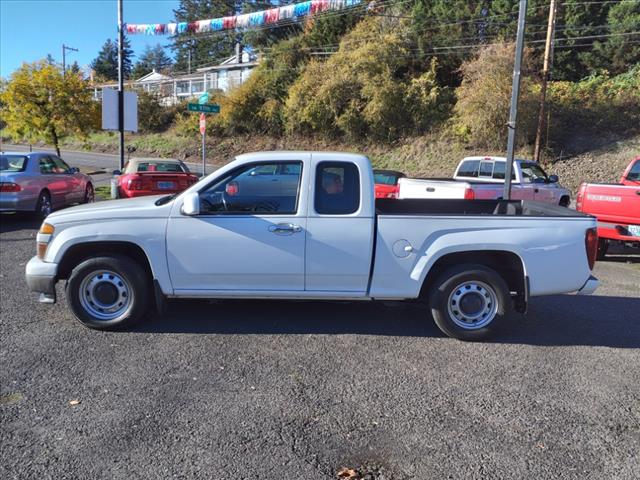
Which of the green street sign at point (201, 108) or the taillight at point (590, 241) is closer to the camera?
the taillight at point (590, 241)

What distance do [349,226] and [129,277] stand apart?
2146mm

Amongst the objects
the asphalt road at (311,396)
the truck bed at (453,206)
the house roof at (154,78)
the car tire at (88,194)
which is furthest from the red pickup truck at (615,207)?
the house roof at (154,78)

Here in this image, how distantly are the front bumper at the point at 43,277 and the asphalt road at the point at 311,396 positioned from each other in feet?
1.32

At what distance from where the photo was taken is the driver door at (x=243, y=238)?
17.3 feet

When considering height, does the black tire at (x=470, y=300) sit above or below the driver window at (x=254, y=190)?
below

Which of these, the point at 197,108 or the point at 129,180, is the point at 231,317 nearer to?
the point at 129,180

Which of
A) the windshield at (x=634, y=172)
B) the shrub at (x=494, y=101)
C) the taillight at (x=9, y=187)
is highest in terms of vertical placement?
the shrub at (x=494, y=101)

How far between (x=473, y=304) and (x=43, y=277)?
415cm

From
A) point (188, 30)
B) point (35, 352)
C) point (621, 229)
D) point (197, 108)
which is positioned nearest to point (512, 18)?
point (188, 30)

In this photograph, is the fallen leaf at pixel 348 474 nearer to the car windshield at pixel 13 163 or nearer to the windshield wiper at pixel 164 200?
the windshield wiper at pixel 164 200

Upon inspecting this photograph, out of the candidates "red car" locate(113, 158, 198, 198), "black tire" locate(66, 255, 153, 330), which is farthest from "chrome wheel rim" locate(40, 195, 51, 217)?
"black tire" locate(66, 255, 153, 330)

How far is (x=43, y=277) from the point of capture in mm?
5434

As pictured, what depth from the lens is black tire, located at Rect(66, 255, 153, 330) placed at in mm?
5395

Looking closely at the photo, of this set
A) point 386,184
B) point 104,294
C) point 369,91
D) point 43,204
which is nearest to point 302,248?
point 104,294
